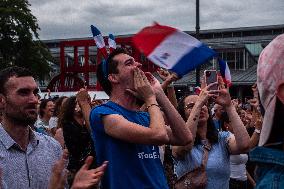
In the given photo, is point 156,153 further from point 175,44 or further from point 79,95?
point 79,95

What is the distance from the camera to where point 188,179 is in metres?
4.32

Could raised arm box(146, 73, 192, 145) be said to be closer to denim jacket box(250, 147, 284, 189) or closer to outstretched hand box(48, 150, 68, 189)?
outstretched hand box(48, 150, 68, 189)

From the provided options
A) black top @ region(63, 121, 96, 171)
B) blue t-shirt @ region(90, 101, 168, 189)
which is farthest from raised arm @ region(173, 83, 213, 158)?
black top @ region(63, 121, 96, 171)

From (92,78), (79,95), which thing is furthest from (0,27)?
(79,95)

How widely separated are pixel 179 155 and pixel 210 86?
598 millimetres

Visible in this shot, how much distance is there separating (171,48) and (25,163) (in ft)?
3.73

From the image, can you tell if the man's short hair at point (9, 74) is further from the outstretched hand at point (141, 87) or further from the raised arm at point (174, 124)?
the raised arm at point (174, 124)

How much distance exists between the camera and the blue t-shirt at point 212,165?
4.37 m

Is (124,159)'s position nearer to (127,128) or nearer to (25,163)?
(127,128)

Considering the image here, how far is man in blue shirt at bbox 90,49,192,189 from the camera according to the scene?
3.08 meters

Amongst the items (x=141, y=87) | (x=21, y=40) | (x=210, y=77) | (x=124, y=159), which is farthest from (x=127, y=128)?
(x=21, y=40)

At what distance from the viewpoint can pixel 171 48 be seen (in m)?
3.47

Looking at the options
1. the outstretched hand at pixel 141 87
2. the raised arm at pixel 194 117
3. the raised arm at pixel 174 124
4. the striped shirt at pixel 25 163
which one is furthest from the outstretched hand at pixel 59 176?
the raised arm at pixel 194 117

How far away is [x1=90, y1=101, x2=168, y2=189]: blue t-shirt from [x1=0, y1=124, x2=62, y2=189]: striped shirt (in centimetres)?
30
